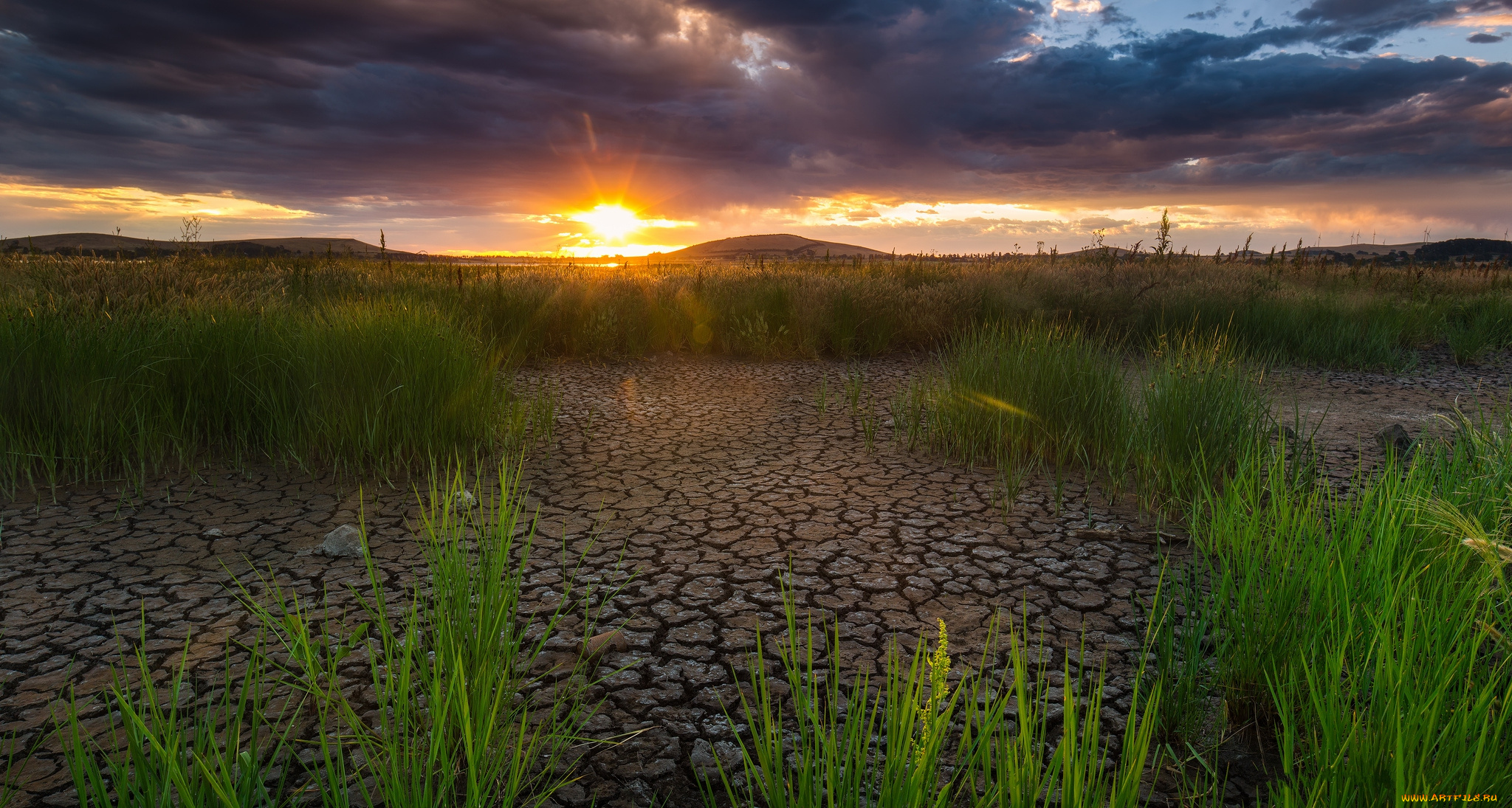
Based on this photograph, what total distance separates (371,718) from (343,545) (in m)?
1.63

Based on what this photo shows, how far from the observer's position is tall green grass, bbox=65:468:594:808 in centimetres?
165

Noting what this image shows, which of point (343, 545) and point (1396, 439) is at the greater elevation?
point (1396, 439)

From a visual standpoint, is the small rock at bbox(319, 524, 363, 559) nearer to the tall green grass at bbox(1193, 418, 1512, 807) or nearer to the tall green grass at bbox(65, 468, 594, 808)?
the tall green grass at bbox(65, 468, 594, 808)

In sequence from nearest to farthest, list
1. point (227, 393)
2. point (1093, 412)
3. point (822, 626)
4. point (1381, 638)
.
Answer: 1. point (1381, 638)
2. point (822, 626)
3. point (227, 393)
4. point (1093, 412)

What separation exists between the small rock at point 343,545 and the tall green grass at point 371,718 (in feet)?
2.43

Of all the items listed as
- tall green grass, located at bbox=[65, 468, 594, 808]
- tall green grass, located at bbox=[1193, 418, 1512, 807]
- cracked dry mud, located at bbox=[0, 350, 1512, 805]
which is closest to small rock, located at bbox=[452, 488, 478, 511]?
tall green grass, located at bbox=[65, 468, 594, 808]

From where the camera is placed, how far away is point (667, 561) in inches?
154

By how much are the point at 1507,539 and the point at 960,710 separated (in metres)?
2.36

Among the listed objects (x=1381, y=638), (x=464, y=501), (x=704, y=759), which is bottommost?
(x=704, y=759)

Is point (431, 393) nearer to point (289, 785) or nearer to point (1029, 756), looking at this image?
point (289, 785)

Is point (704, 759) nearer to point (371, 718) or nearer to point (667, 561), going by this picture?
point (371, 718)

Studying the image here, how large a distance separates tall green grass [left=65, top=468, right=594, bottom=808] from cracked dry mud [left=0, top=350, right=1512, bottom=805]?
16 centimetres

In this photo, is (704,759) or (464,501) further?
(464,501)

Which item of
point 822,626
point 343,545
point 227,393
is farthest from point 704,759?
point 227,393
